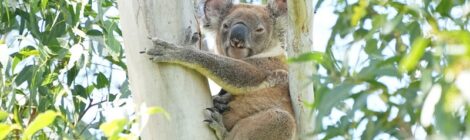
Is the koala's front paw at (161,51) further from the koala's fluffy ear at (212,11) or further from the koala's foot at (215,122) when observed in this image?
the koala's fluffy ear at (212,11)

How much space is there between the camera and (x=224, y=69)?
3.28 m

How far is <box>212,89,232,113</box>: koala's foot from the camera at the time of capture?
3.18 meters

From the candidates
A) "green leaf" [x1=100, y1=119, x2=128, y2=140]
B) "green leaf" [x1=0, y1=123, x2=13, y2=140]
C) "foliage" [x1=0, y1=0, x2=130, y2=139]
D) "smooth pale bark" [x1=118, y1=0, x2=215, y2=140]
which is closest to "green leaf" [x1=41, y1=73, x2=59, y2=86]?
"foliage" [x1=0, y1=0, x2=130, y2=139]

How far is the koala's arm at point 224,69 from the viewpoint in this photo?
274 centimetres

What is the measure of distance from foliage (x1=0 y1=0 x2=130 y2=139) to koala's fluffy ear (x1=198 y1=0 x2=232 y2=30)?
35 centimetres

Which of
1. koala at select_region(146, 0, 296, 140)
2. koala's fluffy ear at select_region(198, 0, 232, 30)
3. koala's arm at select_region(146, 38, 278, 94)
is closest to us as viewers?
koala's arm at select_region(146, 38, 278, 94)

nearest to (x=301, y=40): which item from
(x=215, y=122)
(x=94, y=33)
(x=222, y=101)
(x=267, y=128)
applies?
(x=215, y=122)

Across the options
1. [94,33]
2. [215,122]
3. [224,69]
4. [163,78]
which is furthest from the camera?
[94,33]

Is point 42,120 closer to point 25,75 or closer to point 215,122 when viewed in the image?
point 215,122

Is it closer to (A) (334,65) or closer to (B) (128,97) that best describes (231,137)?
(B) (128,97)

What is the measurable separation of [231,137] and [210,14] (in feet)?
2.80

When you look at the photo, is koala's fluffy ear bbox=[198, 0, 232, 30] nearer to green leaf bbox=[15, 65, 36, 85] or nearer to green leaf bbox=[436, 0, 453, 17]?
green leaf bbox=[15, 65, 36, 85]

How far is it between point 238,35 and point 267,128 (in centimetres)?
70

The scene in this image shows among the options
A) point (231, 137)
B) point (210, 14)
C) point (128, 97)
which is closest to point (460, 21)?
point (231, 137)
